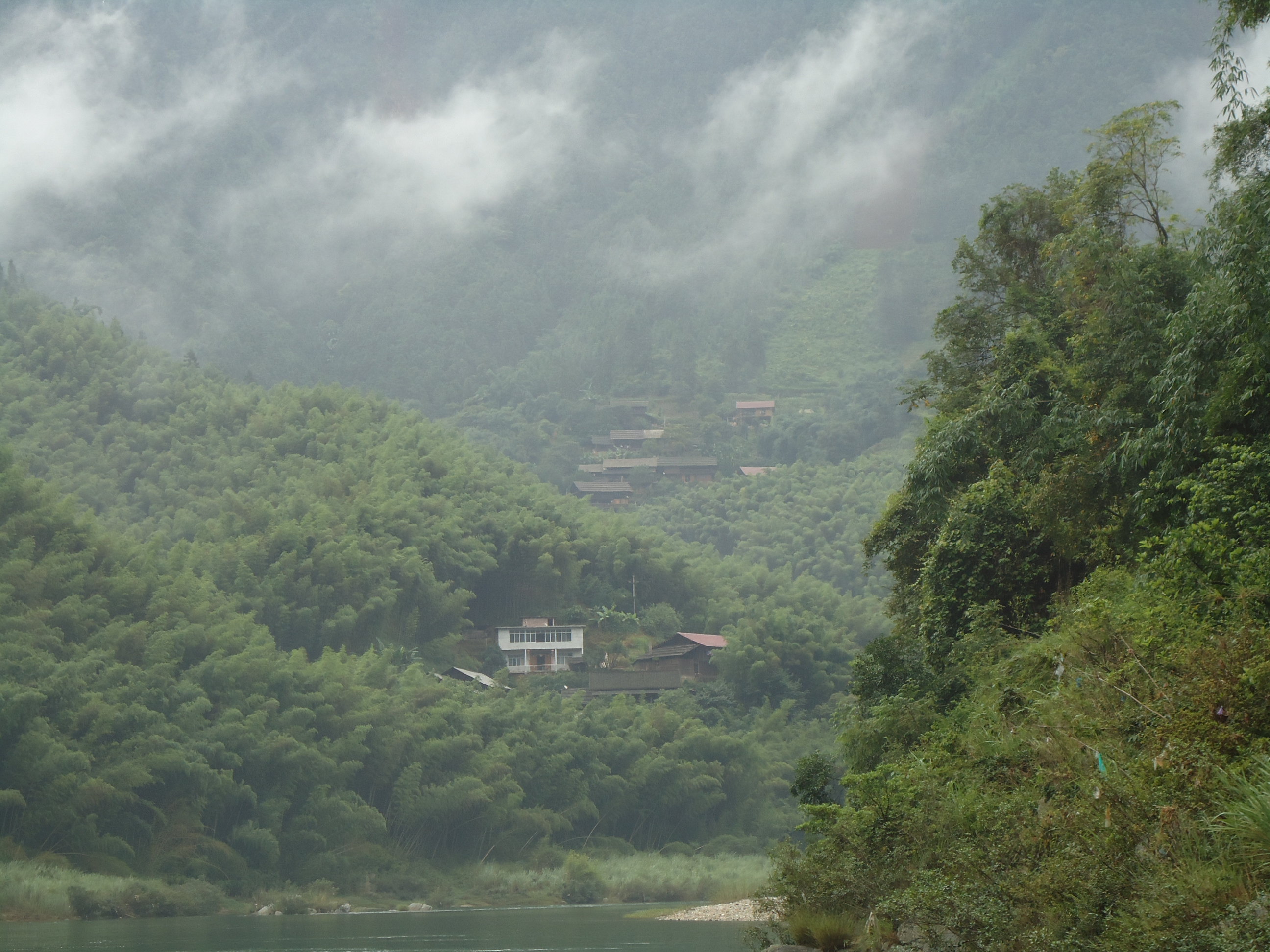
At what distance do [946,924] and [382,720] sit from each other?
4392 cm

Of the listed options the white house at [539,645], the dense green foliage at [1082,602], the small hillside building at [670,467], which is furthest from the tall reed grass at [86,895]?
the small hillside building at [670,467]

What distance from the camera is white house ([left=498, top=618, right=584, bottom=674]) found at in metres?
74.5

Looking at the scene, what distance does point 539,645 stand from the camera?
74875 mm

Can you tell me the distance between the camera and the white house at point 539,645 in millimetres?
74500

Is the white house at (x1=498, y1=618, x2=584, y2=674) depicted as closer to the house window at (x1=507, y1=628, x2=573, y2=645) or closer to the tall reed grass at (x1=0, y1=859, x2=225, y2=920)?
the house window at (x1=507, y1=628, x2=573, y2=645)

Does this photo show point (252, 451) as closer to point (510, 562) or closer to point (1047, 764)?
point (510, 562)

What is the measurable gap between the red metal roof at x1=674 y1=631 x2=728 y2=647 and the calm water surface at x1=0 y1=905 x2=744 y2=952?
1071 inches

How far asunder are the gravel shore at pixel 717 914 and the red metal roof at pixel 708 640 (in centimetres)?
2462

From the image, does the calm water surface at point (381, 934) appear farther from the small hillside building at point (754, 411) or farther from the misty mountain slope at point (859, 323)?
the misty mountain slope at point (859, 323)

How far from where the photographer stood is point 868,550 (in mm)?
23766

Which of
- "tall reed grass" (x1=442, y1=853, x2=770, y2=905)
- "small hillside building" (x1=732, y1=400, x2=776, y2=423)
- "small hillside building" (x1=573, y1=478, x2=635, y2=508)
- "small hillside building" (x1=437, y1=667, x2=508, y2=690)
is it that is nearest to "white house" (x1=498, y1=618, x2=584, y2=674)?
"small hillside building" (x1=437, y1=667, x2=508, y2=690)

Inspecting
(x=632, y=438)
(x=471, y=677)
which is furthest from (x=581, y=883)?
(x=632, y=438)

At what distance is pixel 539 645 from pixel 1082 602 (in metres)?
62.3

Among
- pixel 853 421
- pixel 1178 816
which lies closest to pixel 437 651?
pixel 1178 816
